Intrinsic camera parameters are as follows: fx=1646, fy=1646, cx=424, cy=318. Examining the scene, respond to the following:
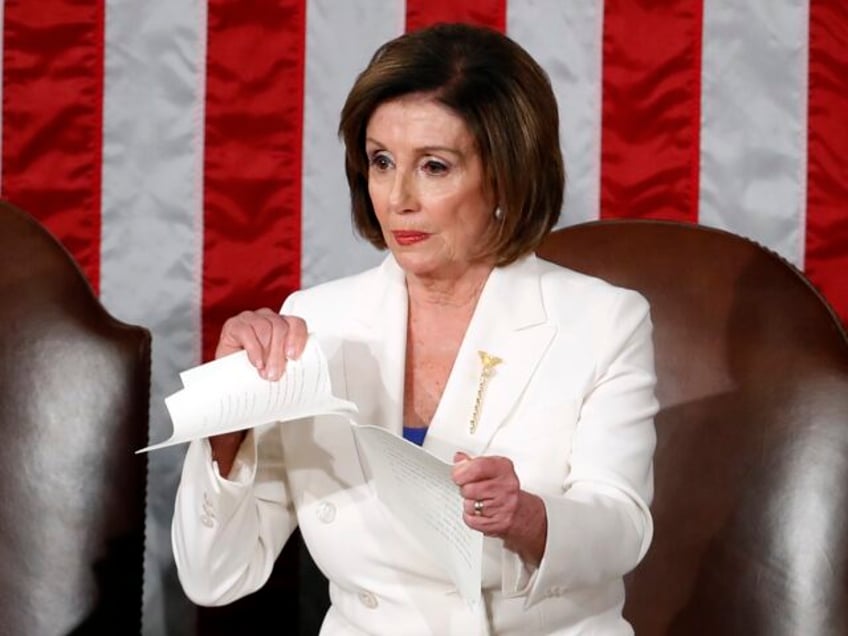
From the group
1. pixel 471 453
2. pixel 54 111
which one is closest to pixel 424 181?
pixel 471 453

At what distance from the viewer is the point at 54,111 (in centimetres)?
289

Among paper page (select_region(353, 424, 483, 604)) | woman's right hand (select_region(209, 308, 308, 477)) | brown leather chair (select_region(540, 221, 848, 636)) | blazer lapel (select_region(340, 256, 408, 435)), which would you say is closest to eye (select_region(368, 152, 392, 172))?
blazer lapel (select_region(340, 256, 408, 435))

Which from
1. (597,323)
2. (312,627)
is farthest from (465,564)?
(312,627)

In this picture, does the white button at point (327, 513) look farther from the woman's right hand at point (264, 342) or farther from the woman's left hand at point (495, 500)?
the woman's left hand at point (495, 500)

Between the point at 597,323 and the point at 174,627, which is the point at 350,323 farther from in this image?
the point at 174,627

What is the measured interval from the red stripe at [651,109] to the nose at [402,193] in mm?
844

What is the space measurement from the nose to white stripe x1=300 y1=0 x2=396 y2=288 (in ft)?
2.58

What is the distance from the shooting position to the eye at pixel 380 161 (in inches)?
85.1

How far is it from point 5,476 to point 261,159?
72 centimetres

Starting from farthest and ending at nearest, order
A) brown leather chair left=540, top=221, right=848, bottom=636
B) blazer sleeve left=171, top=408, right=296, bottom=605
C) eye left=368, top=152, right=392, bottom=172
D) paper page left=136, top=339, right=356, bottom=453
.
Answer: brown leather chair left=540, top=221, right=848, bottom=636 → eye left=368, top=152, right=392, bottom=172 → blazer sleeve left=171, top=408, right=296, bottom=605 → paper page left=136, top=339, right=356, bottom=453

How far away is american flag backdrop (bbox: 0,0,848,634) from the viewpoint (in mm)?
2869

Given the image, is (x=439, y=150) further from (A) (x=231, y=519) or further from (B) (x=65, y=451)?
(B) (x=65, y=451)

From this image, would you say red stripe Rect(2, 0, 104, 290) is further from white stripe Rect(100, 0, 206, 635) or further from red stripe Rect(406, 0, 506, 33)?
red stripe Rect(406, 0, 506, 33)

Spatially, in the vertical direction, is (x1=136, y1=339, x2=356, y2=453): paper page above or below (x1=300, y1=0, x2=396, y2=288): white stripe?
below
